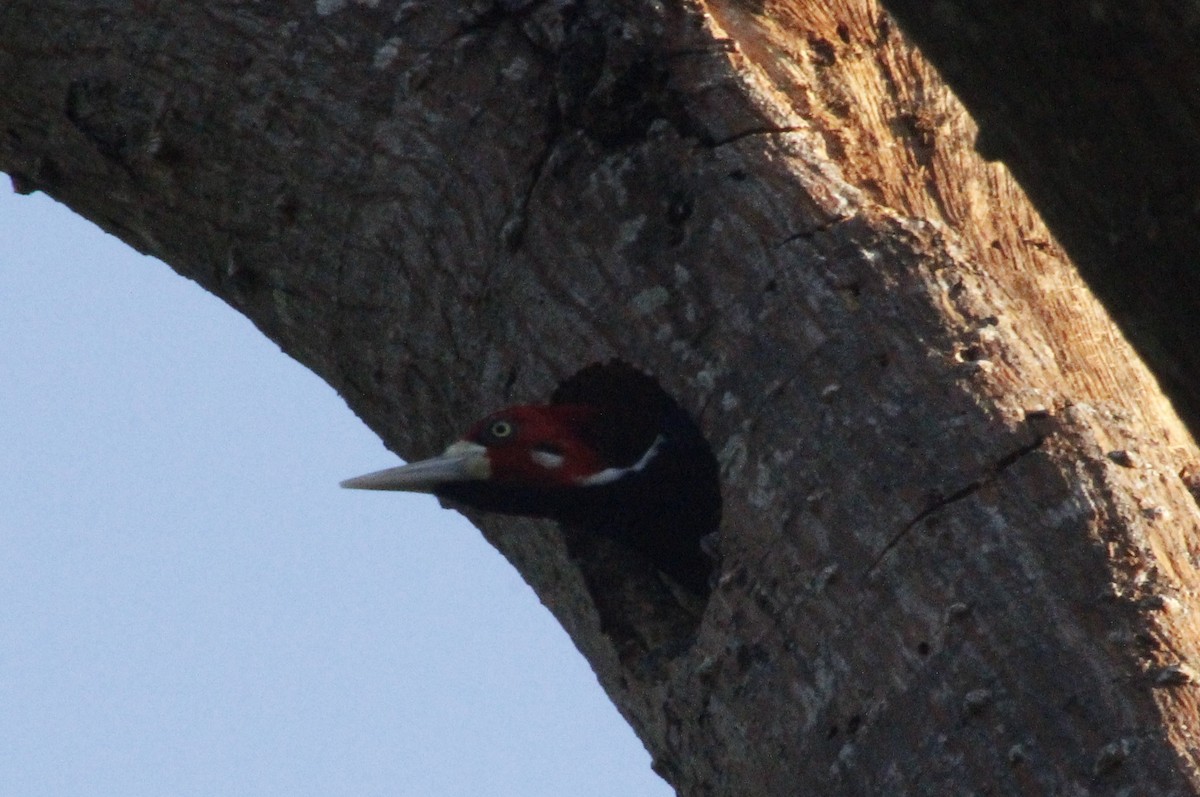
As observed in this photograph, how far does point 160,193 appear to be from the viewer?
150 inches

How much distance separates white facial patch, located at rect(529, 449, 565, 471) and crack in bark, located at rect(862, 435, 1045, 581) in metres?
1.25

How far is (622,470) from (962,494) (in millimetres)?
1622

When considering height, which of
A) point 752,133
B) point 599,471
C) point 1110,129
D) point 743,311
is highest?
point 752,133

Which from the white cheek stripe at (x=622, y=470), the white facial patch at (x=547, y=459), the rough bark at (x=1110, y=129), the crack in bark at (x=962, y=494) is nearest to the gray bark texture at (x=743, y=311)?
the crack in bark at (x=962, y=494)

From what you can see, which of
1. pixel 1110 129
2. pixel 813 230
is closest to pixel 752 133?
pixel 813 230

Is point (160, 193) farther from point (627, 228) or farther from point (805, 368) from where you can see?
point (805, 368)

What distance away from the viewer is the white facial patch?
3725 millimetres

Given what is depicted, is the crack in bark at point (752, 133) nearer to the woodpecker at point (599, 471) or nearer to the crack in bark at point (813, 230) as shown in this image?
the crack in bark at point (813, 230)

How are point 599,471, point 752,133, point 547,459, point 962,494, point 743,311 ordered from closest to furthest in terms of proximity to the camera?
point 962,494 < point 743,311 < point 752,133 < point 547,459 < point 599,471

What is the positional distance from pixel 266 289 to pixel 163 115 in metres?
0.43

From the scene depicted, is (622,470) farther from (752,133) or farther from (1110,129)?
(1110,129)

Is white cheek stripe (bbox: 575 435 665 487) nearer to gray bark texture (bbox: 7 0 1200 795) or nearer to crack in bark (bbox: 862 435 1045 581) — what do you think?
gray bark texture (bbox: 7 0 1200 795)

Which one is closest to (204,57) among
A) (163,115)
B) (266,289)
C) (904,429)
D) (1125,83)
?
(163,115)

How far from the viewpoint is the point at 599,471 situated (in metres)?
4.04
